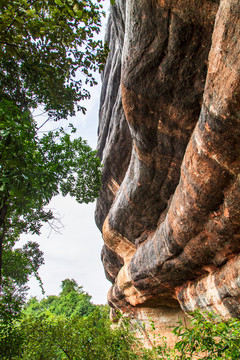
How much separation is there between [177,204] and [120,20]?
7861 mm

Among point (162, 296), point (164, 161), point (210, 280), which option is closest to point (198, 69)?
point (164, 161)

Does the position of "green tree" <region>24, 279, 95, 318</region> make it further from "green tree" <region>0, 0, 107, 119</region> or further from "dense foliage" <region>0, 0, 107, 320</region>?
"green tree" <region>0, 0, 107, 119</region>

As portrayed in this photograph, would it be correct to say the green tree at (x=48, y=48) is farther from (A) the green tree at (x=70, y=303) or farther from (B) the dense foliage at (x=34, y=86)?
(A) the green tree at (x=70, y=303)

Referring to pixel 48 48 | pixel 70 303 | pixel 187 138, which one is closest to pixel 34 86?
pixel 48 48

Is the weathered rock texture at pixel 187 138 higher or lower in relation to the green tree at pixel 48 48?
lower

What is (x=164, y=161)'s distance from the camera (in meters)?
7.55

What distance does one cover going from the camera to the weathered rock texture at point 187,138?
3.80 m

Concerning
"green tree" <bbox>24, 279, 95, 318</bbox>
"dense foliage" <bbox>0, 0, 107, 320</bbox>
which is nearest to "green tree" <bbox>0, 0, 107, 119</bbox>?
"dense foliage" <bbox>0, 0, 107, 320</bbox>

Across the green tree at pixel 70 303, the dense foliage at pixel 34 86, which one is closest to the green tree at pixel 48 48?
the dense foliage at pixel 34 86

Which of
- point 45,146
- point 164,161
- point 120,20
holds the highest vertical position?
point 120,20

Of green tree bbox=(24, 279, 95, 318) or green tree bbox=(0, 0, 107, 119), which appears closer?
green tree bbox=(0, 0, 107, 119)

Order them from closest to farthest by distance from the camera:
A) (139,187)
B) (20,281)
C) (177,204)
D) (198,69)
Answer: (198,69)
(177,204)
(139,187)
(20,281)

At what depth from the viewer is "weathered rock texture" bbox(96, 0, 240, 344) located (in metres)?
3.80

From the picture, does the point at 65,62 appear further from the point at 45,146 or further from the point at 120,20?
the point at 120,20
